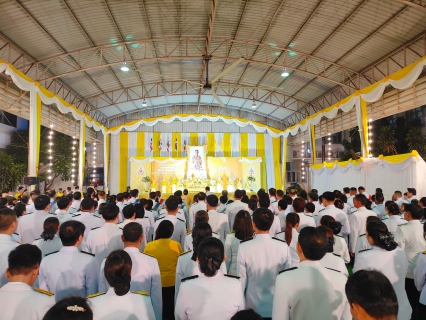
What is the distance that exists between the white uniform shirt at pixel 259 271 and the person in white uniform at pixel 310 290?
55 cm

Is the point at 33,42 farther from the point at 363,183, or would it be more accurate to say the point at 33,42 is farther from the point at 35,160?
the point at 363,183

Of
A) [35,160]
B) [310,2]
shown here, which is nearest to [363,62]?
[310,2]

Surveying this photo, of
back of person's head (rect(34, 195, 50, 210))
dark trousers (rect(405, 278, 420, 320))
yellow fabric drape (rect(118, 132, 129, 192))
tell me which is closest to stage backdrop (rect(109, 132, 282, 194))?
yellow fabric drape (rect(118, 132, 129, 192))

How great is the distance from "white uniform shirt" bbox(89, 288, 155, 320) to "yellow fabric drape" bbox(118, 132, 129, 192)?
1730 cm

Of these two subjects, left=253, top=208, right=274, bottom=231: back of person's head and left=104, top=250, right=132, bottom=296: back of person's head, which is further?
left=253, top=208, right=274, bottom=231: back of person's head

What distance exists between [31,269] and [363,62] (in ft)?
38.5

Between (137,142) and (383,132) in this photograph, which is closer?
(383,132)

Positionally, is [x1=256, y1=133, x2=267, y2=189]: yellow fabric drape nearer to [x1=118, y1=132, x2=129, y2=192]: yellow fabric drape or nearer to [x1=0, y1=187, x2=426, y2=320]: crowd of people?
[x1=118, y1=132, x2=129, y2=192]: yellow fabric drape

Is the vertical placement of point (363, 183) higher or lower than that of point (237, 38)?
lower

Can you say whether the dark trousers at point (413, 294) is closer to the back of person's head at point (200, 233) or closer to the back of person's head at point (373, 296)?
the back of person's head at point (200, 233)

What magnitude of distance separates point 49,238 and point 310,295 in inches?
96.5

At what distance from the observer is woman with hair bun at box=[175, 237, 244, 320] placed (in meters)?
1.76

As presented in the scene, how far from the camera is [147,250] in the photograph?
2906 mm

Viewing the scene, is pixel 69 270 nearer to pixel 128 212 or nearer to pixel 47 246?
pixel 47 246
